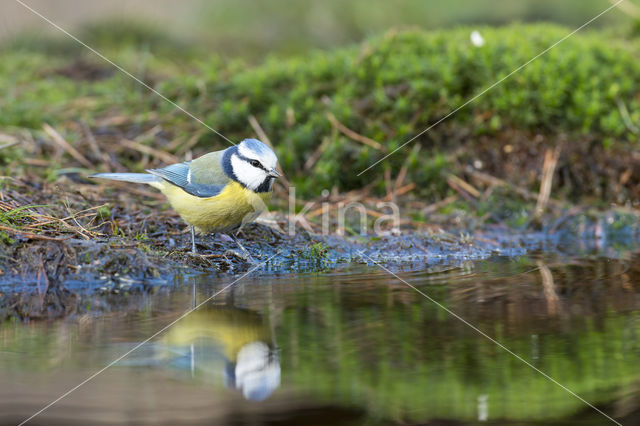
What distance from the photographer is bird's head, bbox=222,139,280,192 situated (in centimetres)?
502

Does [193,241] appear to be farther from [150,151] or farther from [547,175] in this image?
[547,175]

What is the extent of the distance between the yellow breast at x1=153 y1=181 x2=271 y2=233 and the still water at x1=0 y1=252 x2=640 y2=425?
541mm

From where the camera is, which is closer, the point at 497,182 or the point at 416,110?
the point at 497,182

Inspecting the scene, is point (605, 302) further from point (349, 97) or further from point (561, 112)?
point (349, 97)

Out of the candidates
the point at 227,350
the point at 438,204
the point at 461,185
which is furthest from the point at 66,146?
the point at 227,350

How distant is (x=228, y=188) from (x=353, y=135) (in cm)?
249

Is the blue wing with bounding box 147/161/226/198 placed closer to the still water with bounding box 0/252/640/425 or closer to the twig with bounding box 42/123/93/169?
the still water with bounding box 0/252/640/425

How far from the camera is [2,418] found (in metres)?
2.60

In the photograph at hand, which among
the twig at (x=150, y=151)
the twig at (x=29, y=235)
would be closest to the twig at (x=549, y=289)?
the twig at (x=29, y=235)

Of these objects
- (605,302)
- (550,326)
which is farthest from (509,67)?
(550,326)

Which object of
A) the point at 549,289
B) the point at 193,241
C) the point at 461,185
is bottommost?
the point at 549,289

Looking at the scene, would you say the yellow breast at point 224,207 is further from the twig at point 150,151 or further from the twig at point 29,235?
the twig at point 150,151

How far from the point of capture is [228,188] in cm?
504

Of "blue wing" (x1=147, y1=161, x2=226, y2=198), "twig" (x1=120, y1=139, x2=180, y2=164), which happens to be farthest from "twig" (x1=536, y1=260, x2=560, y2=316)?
"twig" (x1=120, y1=139, x2=180, y2=164)
